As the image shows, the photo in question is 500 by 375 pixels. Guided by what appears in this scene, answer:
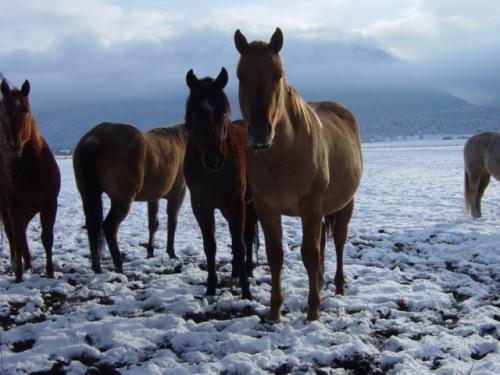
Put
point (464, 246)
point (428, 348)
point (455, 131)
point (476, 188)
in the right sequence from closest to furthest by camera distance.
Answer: point (428, 348) < point (464, 246) < point (476, 188) < point (455, 131)

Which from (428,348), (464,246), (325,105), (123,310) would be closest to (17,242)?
(123,310)

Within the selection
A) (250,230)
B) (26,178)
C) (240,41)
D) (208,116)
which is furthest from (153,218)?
(240,41)

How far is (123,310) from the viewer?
417 cm

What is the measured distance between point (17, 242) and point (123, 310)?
1788 millimetres

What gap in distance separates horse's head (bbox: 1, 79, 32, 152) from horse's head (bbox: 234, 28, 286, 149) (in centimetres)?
266

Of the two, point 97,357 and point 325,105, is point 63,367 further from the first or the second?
point 325,105

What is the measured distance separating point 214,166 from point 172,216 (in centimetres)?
268

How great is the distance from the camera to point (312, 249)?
3.90 m

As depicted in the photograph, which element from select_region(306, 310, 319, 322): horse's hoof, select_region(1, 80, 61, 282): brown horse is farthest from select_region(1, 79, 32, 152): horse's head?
select_region(306, 310, 319, 322): horse's hoof

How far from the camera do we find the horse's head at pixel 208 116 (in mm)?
4254

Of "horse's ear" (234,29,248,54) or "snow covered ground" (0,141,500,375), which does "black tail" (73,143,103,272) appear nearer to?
"snow covered ground" (0,141,500,375)

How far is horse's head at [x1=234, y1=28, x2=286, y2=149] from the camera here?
125 inches

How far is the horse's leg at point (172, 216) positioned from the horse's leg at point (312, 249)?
9.16 ft

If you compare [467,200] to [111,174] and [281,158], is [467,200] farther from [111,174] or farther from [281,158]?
[111,174]
